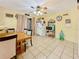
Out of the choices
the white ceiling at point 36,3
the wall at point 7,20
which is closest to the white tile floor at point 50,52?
the white ceiling at point 36,3

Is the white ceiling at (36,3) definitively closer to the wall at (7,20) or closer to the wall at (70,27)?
the wall at (7,20)

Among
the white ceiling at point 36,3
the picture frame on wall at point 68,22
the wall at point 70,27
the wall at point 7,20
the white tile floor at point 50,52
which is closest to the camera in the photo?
the white tile floor at point 50,52

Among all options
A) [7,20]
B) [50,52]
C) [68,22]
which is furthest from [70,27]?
[7,20]

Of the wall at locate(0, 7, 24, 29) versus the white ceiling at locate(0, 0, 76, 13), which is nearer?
the white ceiling at locate(0, 0, 76, 13)

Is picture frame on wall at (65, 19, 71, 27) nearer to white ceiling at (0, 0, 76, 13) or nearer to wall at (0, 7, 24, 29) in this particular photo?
white ceiling at (0, 0, 76, 13)

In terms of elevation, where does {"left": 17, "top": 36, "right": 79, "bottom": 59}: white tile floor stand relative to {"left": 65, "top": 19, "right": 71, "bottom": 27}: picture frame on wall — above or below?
below

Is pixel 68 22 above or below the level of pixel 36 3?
below

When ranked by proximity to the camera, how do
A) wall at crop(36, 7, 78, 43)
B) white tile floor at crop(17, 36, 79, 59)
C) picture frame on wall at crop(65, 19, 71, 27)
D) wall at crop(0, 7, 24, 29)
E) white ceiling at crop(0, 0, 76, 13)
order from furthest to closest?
picture frame on wall at crop(65, 19, 71, 27) < wall at crop(36, 7, 78, 43) < wall at crop(0, 7, 24, 29) < white ceiling at crop(0, 0, 76, 13) < white tile floor at crop(17, 36, 79, 59)

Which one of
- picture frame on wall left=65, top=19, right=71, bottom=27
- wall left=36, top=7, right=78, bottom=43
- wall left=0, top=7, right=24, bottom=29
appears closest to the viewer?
wall left=0, top=7, right=24, bottom=29

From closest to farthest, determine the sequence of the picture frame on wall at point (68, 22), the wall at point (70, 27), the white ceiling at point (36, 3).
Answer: the white ceiling at point (36, 3) < the wall at point (70, 27) < the picture frame on wall at point (68, 22)

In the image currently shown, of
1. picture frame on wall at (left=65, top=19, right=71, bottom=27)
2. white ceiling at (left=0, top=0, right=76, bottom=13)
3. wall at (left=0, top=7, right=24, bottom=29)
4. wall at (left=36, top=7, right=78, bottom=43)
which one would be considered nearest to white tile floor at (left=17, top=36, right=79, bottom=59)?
wall at (left=36, top=7, right=78, bottom=43)

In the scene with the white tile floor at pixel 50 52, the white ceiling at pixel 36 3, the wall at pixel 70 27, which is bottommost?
the white tile floor at pixel 50 52

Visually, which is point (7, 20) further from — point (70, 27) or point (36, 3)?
point (70, 27)

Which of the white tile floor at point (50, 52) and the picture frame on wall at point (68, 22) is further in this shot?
the picture frame on wall at point (68, 22)
